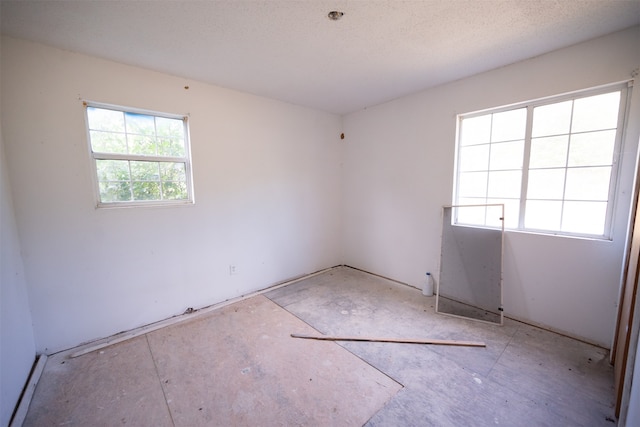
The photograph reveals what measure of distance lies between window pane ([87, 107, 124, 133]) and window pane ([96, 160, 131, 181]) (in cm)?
29

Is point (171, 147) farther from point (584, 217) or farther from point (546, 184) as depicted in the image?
point (584, 217)

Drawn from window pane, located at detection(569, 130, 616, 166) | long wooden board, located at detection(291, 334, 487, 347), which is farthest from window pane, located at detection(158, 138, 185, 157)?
window pane, located at detection(569, 130, 616, 166)

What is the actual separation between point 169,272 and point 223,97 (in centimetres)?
202

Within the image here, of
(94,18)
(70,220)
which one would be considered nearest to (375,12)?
(94,18)

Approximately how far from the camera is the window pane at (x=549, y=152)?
87.3 inches

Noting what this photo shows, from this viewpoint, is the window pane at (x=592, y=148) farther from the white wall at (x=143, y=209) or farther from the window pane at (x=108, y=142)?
the window pane at (x=108, y=142)

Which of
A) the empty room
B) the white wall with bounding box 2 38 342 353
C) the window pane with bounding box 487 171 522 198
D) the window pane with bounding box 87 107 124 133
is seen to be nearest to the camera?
the empty room

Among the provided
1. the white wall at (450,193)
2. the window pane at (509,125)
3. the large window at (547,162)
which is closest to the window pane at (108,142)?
the white wall at (450,193)

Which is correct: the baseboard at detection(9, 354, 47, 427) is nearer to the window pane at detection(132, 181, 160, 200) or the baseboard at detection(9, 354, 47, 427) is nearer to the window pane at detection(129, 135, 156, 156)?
the window pane at detection(132, 181, 160, 200)

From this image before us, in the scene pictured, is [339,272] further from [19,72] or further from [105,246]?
→ [19,72]

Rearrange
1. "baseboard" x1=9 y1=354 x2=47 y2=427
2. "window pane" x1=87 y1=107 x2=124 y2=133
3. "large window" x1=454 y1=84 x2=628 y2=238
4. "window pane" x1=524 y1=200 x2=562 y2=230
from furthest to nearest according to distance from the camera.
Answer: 1. "window pane" x1=524 y1=200 x2=562 y2=230
2. "window pane" x1=87 y1=107 x2=124 y2=133
3. "large window" x1=454 y1=84 x2=628 y2=238
4. "baseboard" x1=9 y1=354 x2=47 y2=427

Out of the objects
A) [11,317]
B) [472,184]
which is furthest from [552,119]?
[11,317]

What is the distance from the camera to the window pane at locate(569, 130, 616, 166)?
201 centimetres

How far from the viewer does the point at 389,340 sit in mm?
2197
